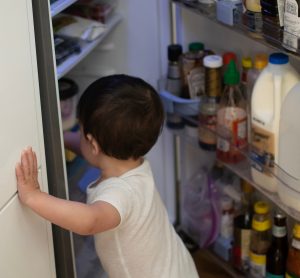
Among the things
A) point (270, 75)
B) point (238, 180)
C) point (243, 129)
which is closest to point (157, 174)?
point (238, 180)

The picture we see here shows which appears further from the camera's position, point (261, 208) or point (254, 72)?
point (261, 208)

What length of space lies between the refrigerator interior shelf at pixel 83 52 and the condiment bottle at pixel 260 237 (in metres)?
0.62

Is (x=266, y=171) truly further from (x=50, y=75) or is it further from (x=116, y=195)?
(x=50, y=75)

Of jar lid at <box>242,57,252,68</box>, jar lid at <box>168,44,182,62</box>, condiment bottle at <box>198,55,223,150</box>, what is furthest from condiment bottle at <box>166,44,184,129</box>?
jar lid at <box>242,57,252,68</box>

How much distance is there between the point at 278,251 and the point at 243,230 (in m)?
0.14

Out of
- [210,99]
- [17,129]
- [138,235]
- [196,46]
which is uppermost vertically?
[17,129]

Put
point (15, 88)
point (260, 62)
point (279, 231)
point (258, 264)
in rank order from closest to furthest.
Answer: point (15, 88) → point (260, 62) → point (279, 231) → point (258, 264)

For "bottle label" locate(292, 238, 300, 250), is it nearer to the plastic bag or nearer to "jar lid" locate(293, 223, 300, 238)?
"jar lid" locate(293, 223, 300, 238)

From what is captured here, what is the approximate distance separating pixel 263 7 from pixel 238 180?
0.66 m

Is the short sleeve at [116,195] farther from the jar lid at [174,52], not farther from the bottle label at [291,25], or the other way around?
the jar lid at [174,52]

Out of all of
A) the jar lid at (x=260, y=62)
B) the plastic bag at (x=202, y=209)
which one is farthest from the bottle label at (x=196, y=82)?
the plastic bag at (x=202, y=209)

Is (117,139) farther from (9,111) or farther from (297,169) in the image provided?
(297,169)

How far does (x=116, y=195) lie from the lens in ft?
4.36

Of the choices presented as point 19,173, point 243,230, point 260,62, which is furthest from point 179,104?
point 19,173
